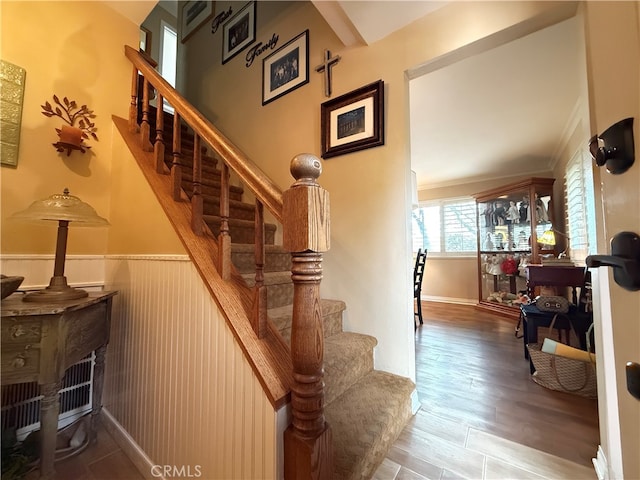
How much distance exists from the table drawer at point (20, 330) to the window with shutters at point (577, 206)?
12.3 ft

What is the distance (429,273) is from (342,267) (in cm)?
387

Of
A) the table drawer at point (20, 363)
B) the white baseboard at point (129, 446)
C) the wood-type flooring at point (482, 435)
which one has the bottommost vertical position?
the white baseboard at point (129, 446)

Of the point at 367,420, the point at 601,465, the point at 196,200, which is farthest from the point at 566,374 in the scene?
the point at 196,200

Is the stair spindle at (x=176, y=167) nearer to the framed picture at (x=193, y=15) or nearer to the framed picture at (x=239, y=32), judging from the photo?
the framed picture at (x=239, y=32)

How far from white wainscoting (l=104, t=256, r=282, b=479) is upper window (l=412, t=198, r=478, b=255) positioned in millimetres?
4284

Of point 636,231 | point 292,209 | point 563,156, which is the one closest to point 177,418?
point 292,209

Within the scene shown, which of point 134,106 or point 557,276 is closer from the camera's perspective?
point 134,106

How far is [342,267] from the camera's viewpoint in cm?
175

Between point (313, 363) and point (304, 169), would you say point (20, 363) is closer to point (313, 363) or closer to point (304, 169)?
point (313, 363)

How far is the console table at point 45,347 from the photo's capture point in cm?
98

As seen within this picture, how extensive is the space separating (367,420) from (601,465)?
3.25 feet

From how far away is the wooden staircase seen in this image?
685mm

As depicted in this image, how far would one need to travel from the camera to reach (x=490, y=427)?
4.39ft

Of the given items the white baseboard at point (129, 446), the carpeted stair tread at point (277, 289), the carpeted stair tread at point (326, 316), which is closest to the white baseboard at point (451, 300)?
the carpeted stair tread at point (326, 316)
